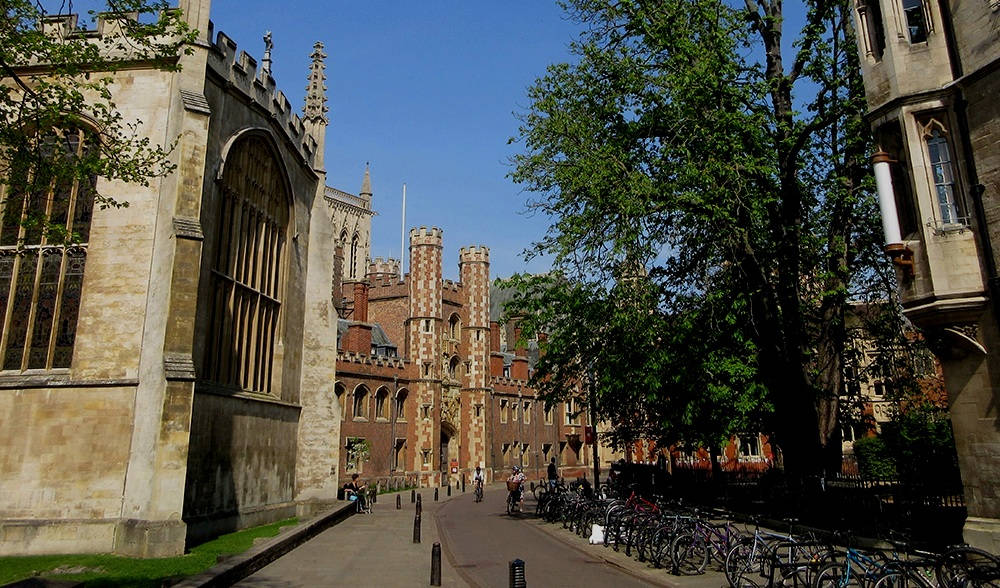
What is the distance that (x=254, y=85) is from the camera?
693 inches

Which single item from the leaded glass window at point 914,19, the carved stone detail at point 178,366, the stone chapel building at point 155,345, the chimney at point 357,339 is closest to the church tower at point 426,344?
the chimney at point 357,339

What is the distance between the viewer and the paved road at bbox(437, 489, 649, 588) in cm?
1121

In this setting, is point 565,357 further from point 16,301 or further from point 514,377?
point 514,377

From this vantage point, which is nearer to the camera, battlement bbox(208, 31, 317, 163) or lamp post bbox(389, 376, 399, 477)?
battlement bbox(208, 31, 317, 163)

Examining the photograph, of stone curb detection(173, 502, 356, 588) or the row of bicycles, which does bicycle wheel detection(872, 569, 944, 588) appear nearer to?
the row of bicycles

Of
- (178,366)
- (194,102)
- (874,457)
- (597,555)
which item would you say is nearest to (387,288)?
(874,457)

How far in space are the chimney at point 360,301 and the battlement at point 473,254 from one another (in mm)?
10493

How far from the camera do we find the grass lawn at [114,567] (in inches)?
393

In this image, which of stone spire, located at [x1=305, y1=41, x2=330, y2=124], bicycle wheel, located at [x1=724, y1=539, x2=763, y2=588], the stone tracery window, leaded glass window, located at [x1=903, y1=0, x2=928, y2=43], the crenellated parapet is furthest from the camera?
the crenellated parapet

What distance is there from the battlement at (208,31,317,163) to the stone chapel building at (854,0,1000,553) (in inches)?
557

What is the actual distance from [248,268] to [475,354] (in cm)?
3302

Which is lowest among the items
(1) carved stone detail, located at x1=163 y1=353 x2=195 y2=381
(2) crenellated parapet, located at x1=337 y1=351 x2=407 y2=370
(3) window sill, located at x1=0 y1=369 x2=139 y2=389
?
(3) window sill, located at x1=0 y1=369 x2=139 y2=389

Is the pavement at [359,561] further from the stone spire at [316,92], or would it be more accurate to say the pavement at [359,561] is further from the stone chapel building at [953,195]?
the stone spire at [316,92]

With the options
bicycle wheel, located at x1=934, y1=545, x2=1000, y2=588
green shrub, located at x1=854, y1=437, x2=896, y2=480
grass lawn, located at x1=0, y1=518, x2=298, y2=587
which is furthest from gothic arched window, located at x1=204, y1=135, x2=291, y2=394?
green shrub, located at x1=854, y1=437, x2=896, y2=480
